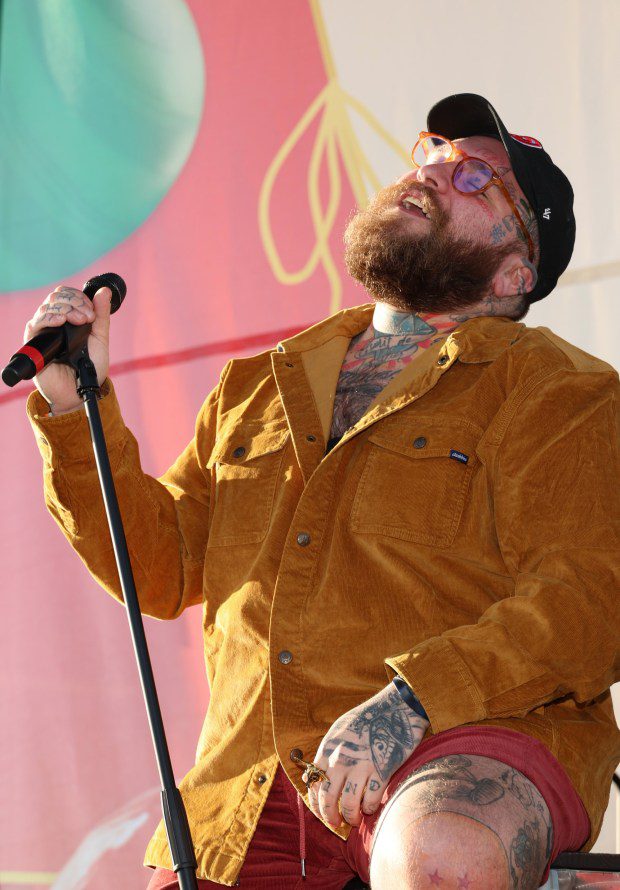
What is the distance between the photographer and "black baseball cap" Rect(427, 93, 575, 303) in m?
2.31

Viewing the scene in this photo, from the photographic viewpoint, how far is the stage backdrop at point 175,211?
8.90ft

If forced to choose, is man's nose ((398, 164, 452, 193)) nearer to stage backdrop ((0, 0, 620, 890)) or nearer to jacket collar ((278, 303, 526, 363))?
jacket collar ((278, 303, 526, 363))

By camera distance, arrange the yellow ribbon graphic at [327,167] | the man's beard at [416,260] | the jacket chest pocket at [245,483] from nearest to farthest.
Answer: the jacket chest pocket at [245,483], the man's beard at [416,260], the yellow ribbon graphic at [327,167]

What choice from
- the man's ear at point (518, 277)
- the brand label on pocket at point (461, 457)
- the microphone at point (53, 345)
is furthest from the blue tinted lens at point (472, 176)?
the microphone at point (53, 345)

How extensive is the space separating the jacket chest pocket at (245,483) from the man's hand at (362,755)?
19.2 inches

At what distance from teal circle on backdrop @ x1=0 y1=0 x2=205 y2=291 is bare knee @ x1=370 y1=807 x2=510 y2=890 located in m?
2.02

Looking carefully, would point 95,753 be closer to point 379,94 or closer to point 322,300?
point 322,300

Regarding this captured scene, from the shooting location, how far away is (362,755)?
1.53 m

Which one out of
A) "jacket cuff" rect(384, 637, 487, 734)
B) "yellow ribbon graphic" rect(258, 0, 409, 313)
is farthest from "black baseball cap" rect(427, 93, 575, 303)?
"jacket cuff" rect(384, 637, 487, 734)

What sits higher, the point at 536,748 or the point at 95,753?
the point at 536,748

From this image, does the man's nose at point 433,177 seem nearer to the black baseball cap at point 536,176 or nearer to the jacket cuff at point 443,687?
the black baseball cap at point 536,176

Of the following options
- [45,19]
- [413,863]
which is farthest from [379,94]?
[413,863]

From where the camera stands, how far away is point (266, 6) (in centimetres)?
308

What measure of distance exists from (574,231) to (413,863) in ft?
4.85
